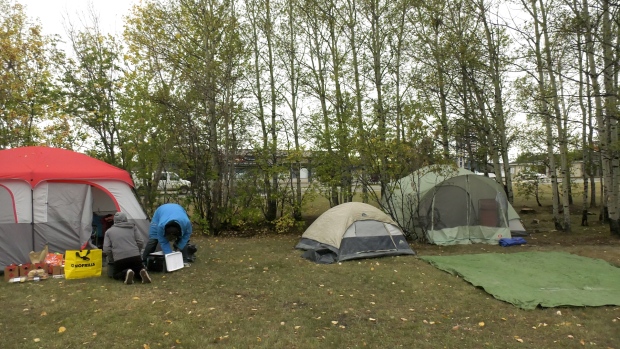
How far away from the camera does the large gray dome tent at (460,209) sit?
36.7ft

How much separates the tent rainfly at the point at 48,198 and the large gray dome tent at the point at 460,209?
7172 mm

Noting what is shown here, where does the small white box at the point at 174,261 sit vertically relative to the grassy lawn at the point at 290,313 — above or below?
above

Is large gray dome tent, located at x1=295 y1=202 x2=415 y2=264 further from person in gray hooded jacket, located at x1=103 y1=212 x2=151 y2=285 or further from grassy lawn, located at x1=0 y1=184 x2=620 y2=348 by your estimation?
person in gray hooded jacket, located at x1=103 y1=212 x2=151 y2=285

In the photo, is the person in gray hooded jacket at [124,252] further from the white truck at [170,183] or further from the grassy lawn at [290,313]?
the white truck at [170,183]

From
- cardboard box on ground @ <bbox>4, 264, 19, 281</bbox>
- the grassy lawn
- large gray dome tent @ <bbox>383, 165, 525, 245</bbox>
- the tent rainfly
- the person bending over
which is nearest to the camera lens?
the grassy lawn

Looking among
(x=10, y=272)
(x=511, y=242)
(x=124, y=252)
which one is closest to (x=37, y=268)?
(x=10, y=272)

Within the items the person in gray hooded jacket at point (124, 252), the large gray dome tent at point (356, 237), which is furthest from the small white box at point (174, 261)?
the large gray dome tent at point (356, 237)

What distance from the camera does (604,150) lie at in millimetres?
10953

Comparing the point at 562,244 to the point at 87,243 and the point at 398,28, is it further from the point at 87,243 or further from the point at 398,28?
the point at 87,243

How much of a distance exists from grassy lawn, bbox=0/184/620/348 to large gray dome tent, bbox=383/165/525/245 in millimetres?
3167

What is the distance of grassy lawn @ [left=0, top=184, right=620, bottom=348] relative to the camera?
15.4 ft

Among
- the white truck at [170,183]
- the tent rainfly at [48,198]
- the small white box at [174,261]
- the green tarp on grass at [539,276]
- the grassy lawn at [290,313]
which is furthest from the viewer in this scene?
the white truck at [170,183]

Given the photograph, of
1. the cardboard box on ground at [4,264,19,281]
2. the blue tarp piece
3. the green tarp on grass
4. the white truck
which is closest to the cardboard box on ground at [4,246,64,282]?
the cardboard box on ground at [4,264,19,281]

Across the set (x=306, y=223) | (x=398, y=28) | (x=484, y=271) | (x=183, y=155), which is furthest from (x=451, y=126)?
(x=183, y=155)
